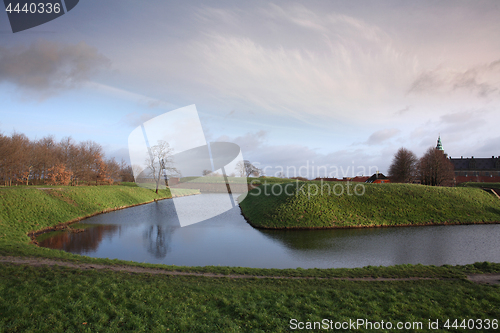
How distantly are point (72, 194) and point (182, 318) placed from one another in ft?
105

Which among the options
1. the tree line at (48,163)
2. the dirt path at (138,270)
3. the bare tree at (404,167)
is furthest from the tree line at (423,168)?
the tree line at (48,163)

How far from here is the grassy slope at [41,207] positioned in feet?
62.9

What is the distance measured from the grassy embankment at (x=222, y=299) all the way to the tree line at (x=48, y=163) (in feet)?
140

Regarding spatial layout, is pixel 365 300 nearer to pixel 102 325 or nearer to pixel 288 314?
pixel 288 314

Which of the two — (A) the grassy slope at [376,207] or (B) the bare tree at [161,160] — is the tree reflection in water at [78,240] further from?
(B) the bare tree at [161,160]

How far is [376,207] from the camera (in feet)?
96.0

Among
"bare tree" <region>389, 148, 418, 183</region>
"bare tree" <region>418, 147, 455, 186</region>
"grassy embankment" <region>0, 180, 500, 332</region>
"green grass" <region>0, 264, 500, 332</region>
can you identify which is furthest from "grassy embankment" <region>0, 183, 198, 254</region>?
"bare tree" <region>418, 147, 455, 186</region>

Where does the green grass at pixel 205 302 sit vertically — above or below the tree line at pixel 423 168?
below

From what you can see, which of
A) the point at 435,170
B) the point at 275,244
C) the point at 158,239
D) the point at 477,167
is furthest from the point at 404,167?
the point at 477,167

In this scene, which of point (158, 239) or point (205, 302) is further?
point (158, 239)

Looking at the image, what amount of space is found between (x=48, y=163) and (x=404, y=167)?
81622 millimetres

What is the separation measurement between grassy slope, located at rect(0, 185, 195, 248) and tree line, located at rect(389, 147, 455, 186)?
63622 millimetres

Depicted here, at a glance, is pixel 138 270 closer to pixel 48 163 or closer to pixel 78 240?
pixel 78 240

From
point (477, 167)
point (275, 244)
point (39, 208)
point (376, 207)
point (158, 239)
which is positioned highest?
point (477, 167)
